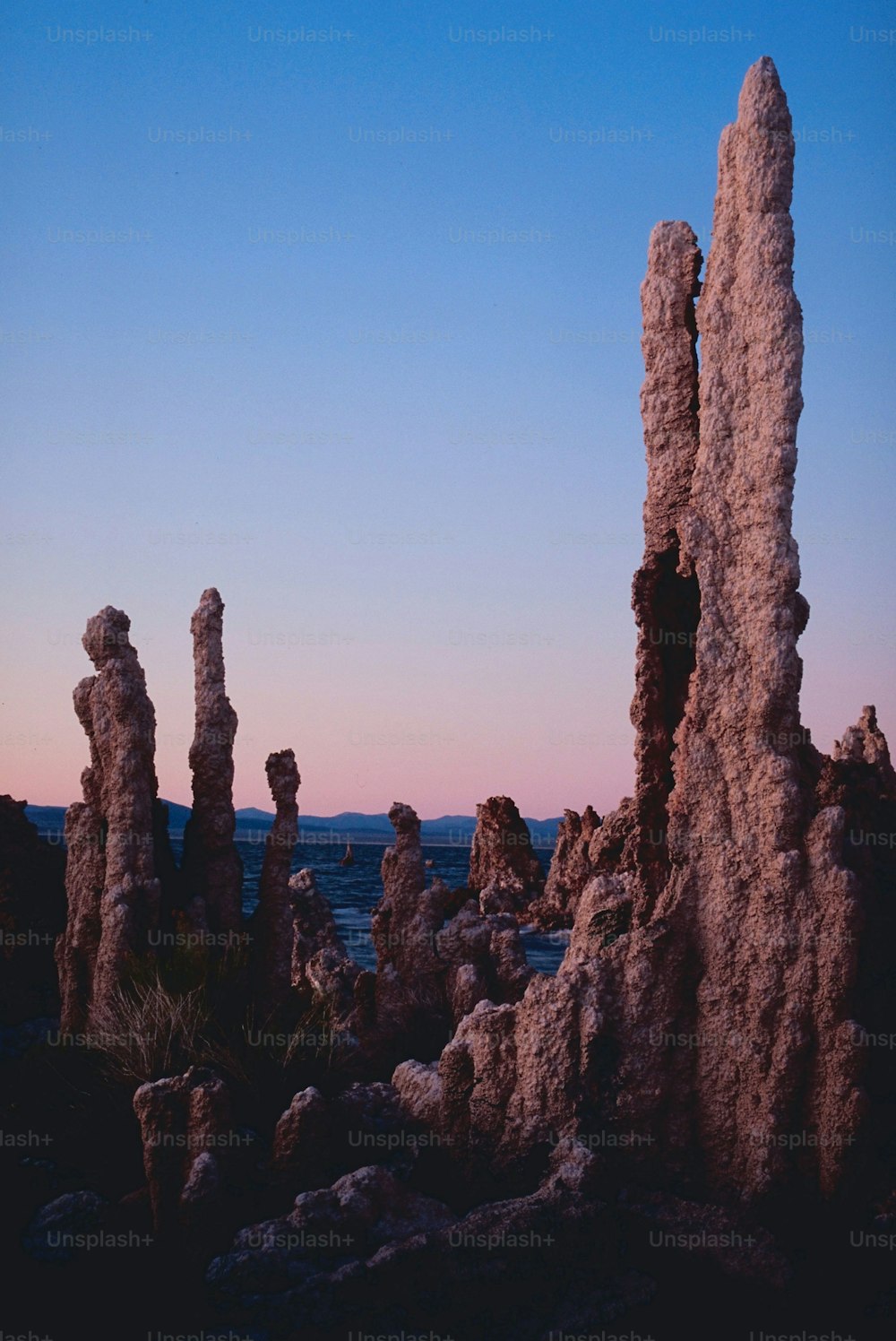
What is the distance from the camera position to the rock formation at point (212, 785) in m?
13.6

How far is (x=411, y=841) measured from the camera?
51.8 feet

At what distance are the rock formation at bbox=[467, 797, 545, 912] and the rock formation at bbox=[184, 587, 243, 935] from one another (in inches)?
1298

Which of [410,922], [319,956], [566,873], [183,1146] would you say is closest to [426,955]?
[410,922]

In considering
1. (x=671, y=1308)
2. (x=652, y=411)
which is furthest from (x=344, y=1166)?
(x=652, y=411)

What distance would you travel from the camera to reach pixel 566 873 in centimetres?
3984

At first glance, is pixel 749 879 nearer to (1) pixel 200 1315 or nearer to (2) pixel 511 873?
(1) pixel 200 1315

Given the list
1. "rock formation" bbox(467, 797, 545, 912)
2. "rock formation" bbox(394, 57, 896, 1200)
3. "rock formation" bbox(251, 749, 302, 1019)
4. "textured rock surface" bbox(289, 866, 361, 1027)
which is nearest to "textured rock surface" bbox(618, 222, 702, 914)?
"rock formation" bbox(394, 57, 896, 1200)

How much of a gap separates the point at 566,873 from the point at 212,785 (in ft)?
89.6

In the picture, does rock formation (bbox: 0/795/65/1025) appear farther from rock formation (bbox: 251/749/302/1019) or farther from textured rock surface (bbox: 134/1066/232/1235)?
textured rock surface (bbox: 134/1066/232/1235)

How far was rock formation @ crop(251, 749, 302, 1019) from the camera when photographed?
13.7 metres

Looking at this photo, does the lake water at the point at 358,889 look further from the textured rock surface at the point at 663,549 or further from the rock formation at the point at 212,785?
the textured rock surface at the point at 663,549

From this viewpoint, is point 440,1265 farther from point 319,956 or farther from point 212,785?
point 319,956

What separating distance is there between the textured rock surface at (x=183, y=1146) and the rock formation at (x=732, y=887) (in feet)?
6.74

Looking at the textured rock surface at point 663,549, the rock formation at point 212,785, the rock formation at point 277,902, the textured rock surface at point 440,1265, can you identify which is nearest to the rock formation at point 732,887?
the textured rock surface at point 663,549
